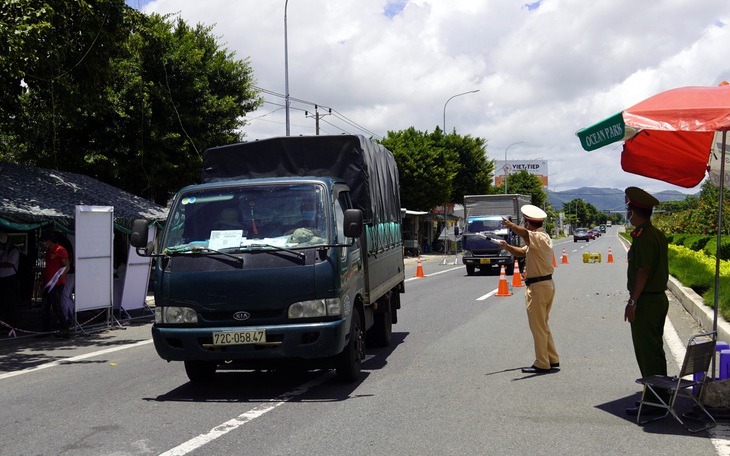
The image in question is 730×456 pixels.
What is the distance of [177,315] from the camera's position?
23.0ft

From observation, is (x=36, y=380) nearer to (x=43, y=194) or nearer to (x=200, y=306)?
(x=200, y=306)

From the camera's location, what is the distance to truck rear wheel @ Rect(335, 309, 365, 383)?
24.6ft

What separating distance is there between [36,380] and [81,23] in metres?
7.66

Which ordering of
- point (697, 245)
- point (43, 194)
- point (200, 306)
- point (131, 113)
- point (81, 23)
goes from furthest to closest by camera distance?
point (697, 245) < point (131, 113) < point (43, 194) < point (81, 23) < point (200, 306)

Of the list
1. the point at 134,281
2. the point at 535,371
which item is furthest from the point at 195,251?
the point at 134,281

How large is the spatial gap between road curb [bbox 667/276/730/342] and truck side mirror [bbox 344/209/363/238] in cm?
545

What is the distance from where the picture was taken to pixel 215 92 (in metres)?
25.6

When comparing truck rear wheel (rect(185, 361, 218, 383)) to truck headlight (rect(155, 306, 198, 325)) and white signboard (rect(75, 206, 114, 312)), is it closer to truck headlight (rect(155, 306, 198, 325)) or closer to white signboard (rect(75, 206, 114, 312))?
truck headlight (rect(155, 306, 198, 325))

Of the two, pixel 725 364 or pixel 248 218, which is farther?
pixel 248 218

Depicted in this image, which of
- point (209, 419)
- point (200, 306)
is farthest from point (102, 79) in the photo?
point (209, 419)

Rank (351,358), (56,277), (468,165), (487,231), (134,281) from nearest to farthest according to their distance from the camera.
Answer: (351,358) < (56,277) < (134,281) < (487,231) < (468,165)

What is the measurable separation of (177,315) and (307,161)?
107 inches

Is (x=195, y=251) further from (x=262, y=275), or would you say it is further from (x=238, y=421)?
(x=238, y=421)

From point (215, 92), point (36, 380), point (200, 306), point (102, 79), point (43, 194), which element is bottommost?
point (36, 380)
